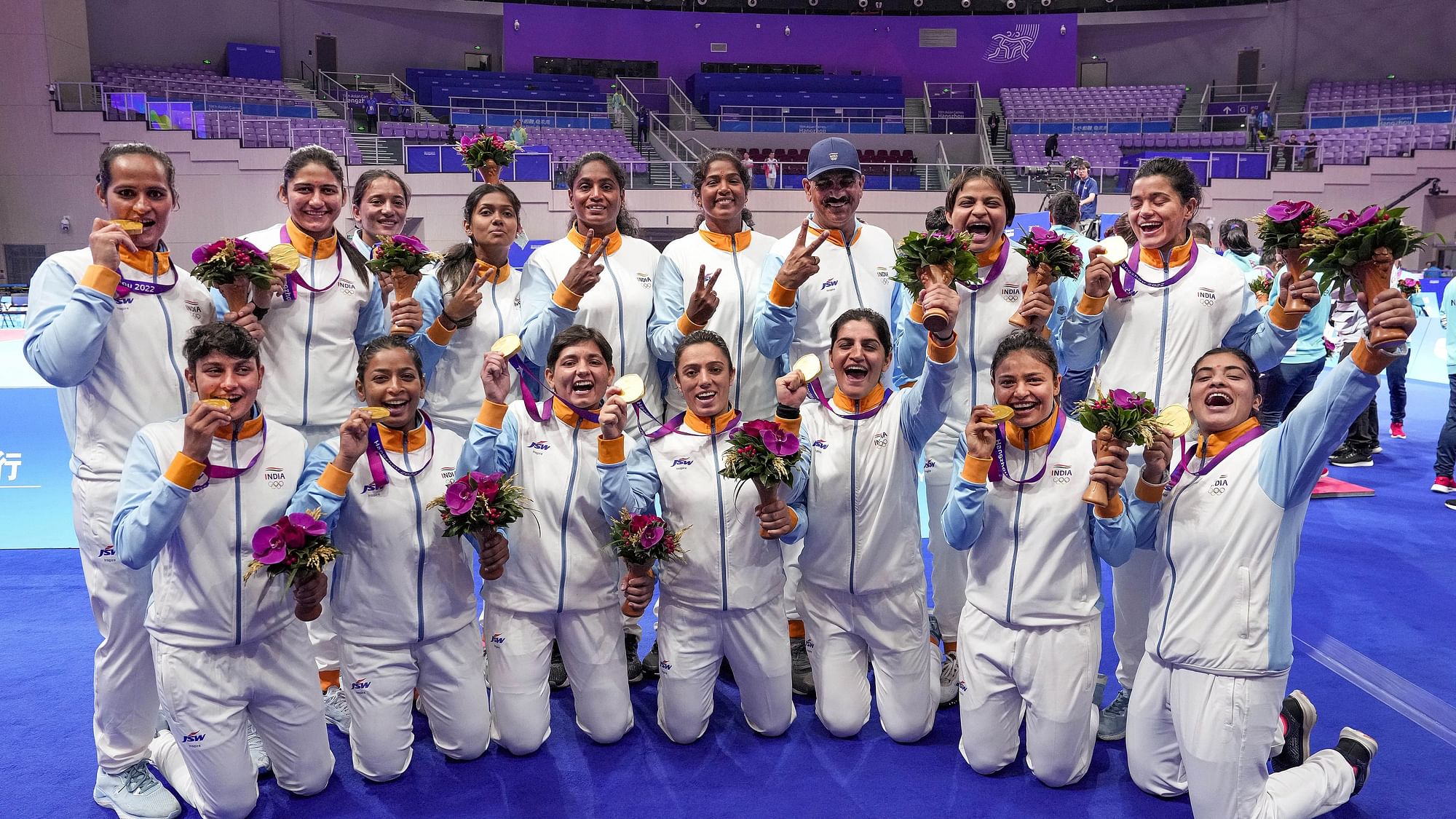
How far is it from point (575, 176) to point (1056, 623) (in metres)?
3.47

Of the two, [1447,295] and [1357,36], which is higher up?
[1357,36]

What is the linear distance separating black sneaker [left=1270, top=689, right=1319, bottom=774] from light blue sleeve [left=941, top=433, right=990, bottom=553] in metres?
1.64

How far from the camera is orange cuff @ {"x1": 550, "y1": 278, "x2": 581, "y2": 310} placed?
505cm

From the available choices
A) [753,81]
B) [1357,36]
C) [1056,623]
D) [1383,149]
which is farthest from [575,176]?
[1357,36]

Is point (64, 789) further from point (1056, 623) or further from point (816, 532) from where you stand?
point (1056, 623)

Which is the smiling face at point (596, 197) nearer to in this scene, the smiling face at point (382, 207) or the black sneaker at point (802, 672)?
the smiling face at point (382, 207)

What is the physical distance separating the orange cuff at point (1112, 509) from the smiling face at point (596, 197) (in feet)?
10.0

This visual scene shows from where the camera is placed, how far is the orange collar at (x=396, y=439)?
A: 4586 mm

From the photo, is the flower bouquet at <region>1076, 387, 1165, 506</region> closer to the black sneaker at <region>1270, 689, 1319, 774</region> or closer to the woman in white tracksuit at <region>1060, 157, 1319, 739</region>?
the woman in white tracksuit at <region>1060, 157, 1319, 739</region>

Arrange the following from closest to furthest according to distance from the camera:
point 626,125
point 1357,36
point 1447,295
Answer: point 1447,295 < point 626,125 < point 1357,36

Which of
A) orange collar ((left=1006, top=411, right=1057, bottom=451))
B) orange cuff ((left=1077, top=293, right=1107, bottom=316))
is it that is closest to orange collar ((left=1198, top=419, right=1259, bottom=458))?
orange collar ((left=1006, top=411, right=1057, bottom=451))

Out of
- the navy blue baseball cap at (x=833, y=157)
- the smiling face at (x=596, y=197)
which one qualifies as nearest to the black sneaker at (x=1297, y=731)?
the navy blue baseball cap at (x=833, y=157)

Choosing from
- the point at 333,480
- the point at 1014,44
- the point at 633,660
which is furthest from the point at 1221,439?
the point at 1014,44

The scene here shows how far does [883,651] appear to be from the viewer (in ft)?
16.4
